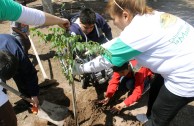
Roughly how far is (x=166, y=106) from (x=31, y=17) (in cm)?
167

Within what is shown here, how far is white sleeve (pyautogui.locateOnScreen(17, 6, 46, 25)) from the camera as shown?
106 inches

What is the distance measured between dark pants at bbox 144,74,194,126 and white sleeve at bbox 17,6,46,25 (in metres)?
1.49

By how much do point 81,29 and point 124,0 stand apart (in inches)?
80.7

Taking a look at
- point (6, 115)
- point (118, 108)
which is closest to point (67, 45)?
point (6, 115)

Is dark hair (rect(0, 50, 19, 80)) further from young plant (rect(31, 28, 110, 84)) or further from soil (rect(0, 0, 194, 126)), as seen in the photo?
soil (rect(0, 0, 194, 126))

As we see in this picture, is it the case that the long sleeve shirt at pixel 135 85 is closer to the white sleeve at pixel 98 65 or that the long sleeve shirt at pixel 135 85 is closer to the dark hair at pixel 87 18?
the dark hair at pixel 87 18

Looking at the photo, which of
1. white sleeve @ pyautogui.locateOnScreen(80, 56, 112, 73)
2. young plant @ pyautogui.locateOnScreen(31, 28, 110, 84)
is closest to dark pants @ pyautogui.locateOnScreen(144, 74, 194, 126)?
white sleeve @ pyautogui.locateOnScreen(80, 56, 112, 73)

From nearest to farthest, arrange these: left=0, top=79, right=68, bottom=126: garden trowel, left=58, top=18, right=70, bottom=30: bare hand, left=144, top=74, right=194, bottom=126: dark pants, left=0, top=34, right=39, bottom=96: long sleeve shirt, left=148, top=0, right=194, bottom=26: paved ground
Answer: left=144, top=74, right=194, bottom=126: dark pants < left=58, top=18, right=70, bottom=30: bare hand < left=0, top=34, right=39, bottom=96: long sleeve shirt < left=0, top=79, right=68, bottom=126: garden trowel < left=148, top=0, right=194, bottom=26: paved ground

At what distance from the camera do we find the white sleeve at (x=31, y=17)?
2.69 metres

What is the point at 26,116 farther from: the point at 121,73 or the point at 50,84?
the point at 121,73

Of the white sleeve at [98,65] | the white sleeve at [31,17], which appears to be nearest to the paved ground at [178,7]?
the white sleeve at [98,65]

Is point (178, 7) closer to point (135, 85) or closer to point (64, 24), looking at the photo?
point (135, 85)

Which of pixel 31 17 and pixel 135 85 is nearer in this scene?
pixel 31 17

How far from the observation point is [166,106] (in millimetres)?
2938
